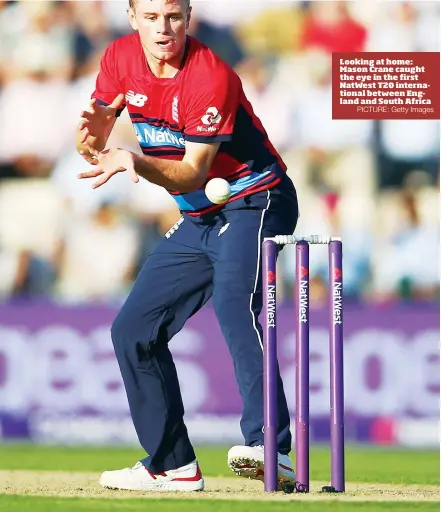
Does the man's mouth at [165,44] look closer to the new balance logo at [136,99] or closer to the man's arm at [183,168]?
the new balance logo at [136,99]

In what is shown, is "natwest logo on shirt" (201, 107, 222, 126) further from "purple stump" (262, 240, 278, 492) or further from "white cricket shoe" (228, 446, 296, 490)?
"white cricket shoe" (228, 446, 296, 490)

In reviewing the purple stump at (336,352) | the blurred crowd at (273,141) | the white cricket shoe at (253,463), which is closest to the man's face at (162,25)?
the purple stump at (336,352)

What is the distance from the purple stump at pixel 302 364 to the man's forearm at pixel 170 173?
476mm

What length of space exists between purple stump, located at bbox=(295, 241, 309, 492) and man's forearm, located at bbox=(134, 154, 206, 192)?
0.48 meters

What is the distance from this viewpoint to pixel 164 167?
453cm

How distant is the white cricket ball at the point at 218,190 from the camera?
188 inches

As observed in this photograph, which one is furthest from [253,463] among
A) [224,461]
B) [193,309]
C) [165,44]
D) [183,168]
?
[224,461]

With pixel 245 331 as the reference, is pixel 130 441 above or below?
below

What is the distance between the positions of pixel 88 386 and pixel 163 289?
4.11m

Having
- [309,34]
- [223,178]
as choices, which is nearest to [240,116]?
[223,178]

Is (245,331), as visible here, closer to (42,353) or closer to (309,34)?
(42,353)

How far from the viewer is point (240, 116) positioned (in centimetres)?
495

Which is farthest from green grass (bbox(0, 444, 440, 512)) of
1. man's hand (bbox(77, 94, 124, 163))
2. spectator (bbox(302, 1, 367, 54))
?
spectator (bbox(302, 1, 367, 54))

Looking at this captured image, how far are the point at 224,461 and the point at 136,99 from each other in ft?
11.3
